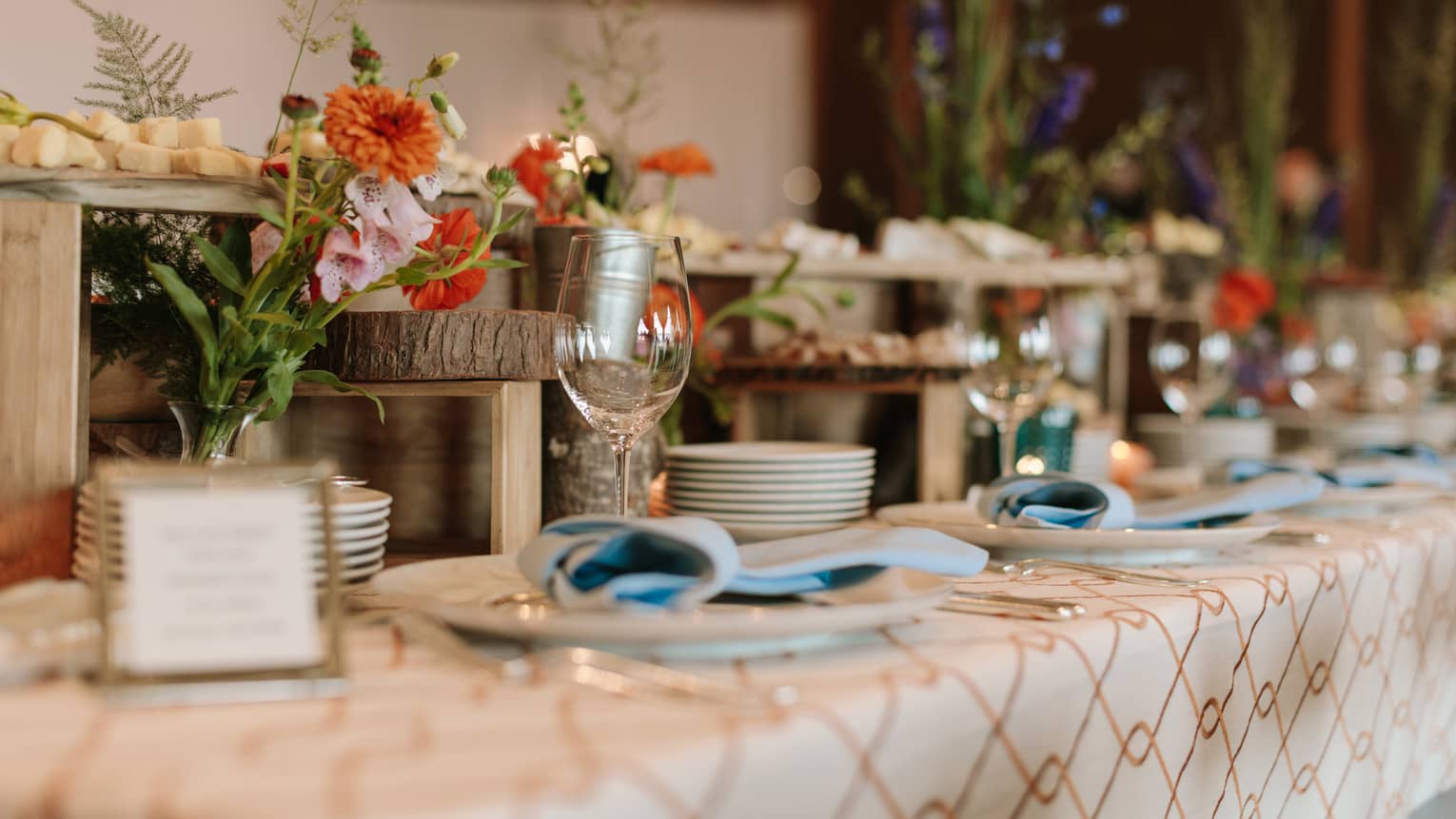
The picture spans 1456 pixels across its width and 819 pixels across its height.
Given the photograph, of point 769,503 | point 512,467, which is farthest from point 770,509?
point 512,467

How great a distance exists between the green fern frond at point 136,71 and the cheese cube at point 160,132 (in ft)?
0.23

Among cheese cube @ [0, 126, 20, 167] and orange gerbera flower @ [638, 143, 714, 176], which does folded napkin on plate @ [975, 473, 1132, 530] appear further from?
cheese cube @ [0, 126, 20, 167]

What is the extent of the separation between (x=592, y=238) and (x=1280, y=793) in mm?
616

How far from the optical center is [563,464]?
42.3 inches

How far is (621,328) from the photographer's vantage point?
30.8 inches

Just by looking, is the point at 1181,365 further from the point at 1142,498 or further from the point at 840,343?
the point at 840,343

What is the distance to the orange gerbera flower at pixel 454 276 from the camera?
2.97 feet

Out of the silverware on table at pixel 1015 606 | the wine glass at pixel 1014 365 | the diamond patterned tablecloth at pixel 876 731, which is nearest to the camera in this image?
the diamond patterned tablecloth at pixel 876 731

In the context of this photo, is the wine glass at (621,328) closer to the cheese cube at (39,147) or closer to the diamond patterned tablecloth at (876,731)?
the diamond patterned tablecloth at (876,731)

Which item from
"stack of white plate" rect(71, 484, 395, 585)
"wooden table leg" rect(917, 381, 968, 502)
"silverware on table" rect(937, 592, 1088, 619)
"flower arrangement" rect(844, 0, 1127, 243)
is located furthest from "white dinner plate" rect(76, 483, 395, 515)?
"flower arrangement" rect(844, 0, 1127, 243)

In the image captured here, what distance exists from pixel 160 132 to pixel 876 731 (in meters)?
0.66

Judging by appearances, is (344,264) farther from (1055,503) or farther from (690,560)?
(1055,503)

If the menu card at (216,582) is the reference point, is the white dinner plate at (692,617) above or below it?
below

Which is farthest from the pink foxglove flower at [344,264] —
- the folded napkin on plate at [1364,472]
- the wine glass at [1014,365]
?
the folded napkin on plate at [1364,472]
